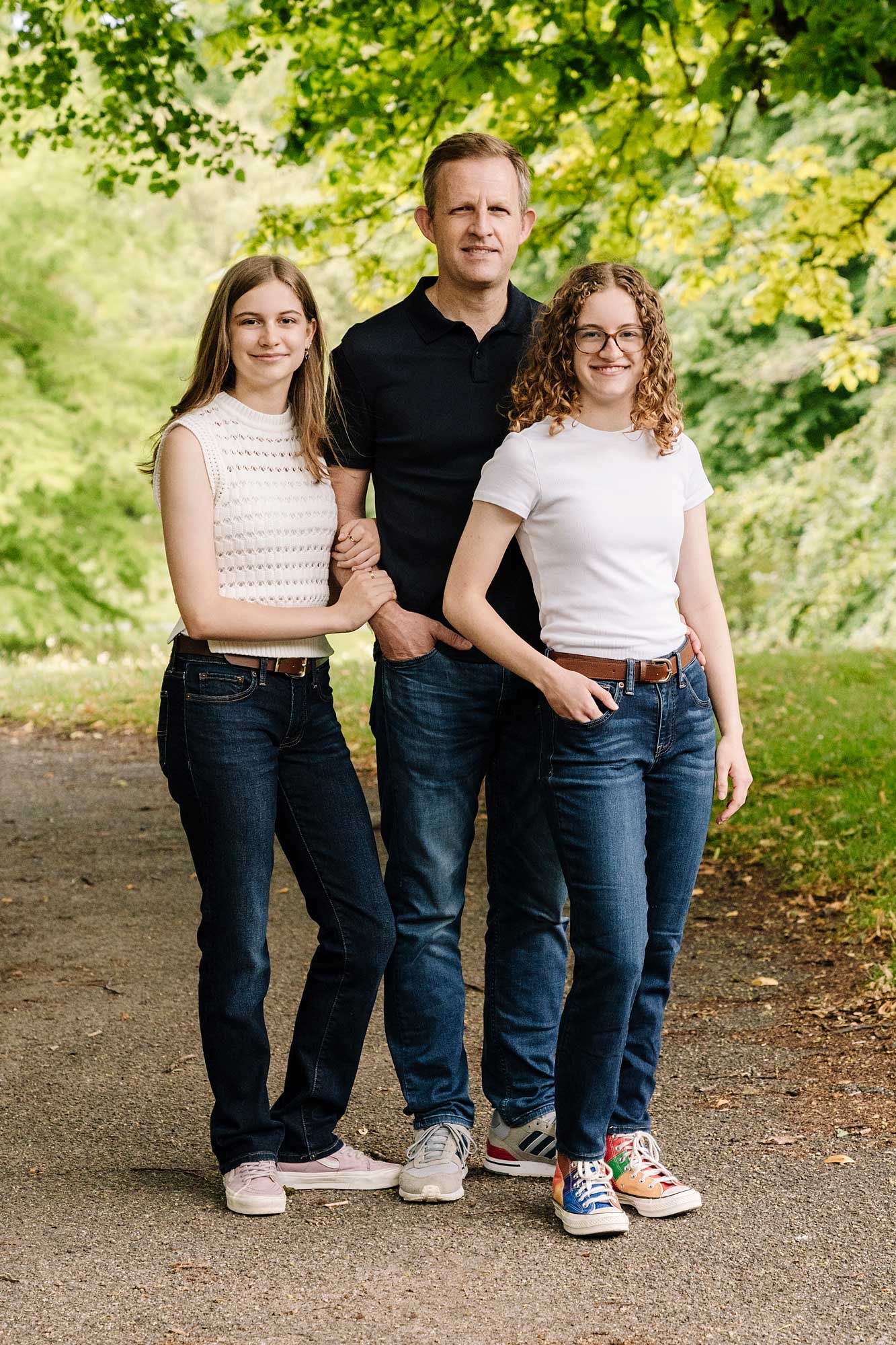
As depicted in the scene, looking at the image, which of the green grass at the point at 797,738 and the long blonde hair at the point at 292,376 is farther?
the green grass at the point at 797,738

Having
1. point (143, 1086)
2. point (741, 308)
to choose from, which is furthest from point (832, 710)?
point (741, 308)

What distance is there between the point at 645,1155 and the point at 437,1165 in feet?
1.53

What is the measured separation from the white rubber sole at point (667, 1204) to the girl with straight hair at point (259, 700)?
708mm

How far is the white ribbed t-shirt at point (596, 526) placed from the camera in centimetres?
297

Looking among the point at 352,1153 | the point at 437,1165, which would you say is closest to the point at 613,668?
the point at 437,1165

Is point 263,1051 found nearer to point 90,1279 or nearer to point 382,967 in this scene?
point 382,967

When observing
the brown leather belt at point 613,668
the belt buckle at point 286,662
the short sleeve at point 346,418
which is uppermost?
the short sleeve at point 346,418

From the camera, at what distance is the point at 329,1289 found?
112 inches

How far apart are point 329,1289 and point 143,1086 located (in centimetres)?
136

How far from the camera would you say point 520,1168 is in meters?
3.43

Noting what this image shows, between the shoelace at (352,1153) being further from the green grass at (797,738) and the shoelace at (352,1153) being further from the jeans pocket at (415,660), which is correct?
the green grass at (797,738)

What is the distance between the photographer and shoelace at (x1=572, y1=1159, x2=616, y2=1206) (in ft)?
10.1

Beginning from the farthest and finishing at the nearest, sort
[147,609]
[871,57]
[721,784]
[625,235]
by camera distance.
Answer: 1. [147,609]
2. [625,235]
3. [871,57]
4. [721,784]

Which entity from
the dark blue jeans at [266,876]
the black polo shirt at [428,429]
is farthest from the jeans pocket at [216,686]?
the black polo shirt at [428,429]
